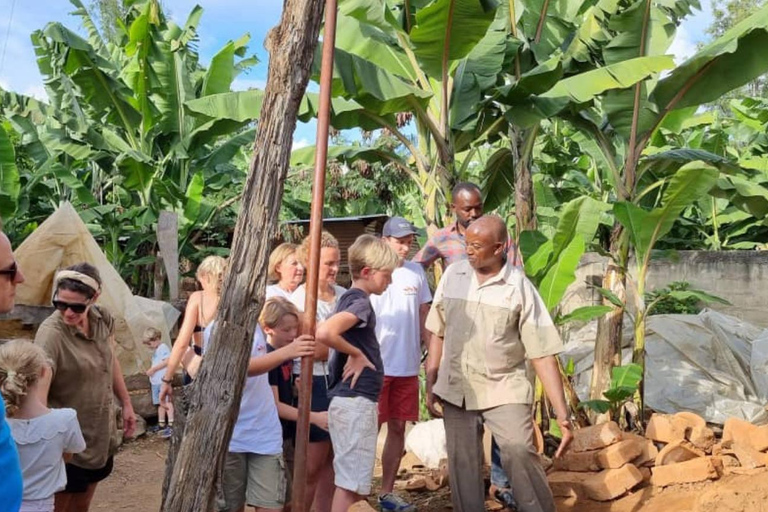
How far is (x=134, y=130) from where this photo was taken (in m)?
12.2

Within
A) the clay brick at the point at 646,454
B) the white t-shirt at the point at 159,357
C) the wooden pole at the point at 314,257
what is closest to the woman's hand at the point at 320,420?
the wooden pole at the point at 314,257

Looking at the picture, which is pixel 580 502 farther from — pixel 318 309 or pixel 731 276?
pixel 731 276

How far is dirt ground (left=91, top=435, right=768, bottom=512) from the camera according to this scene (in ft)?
15.7

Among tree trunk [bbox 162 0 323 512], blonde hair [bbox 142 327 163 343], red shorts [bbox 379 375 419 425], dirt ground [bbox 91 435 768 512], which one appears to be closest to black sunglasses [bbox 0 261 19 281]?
tree trunk [bbox 162 0 323 512]

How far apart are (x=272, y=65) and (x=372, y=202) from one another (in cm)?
1594

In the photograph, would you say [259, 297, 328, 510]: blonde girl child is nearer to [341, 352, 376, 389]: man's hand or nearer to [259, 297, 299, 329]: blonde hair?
[259, 297, 299, 329]: blonde hair

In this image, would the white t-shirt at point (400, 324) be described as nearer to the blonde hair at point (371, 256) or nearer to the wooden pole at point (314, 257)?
the blonde hair at point (371, 256)

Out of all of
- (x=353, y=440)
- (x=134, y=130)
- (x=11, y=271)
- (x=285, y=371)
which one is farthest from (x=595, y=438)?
(x=134, y=130)

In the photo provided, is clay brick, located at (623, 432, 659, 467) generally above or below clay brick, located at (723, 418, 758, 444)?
below

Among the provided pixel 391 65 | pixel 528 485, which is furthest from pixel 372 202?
pixel 528 485

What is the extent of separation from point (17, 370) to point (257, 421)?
3.56 ft

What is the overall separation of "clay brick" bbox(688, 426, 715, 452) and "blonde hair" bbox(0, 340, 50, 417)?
459 centimetres

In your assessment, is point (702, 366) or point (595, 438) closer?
point (595, 438)

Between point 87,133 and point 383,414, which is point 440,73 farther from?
point 87,133
